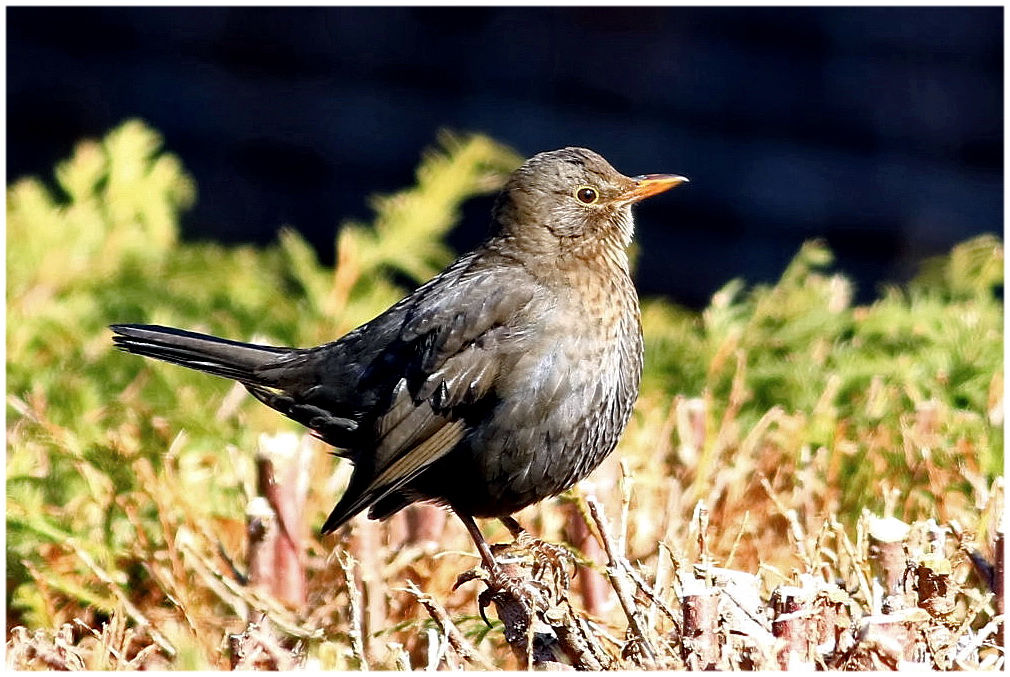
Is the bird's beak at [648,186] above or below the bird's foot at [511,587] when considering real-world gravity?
above

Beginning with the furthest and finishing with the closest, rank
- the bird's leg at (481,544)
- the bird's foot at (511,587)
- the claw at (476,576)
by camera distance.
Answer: the bird's leg at (481,544) → the claw at (476,576) → the bird's foot at (511,587)

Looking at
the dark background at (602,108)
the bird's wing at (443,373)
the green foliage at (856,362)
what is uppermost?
the dark background at (602,108)

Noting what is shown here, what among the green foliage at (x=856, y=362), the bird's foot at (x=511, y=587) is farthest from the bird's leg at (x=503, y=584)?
the green foliage at (x=856, y=362)

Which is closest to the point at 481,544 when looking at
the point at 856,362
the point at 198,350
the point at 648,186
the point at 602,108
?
the point at 198,350

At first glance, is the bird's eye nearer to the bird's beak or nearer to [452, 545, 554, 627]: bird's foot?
the bird's beak

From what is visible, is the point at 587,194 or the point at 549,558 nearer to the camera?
the point at 549,558

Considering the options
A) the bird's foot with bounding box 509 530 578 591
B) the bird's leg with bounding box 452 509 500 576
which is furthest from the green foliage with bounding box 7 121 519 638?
the bird's foot with bounding box 509 530 578 591

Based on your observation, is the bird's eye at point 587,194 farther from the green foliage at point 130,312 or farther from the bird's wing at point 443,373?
the green foliage at point 130,312

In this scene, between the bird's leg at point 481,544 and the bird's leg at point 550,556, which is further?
the bird's leg at point 481,544

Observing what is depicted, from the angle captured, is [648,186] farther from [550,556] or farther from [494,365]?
[550,556]
